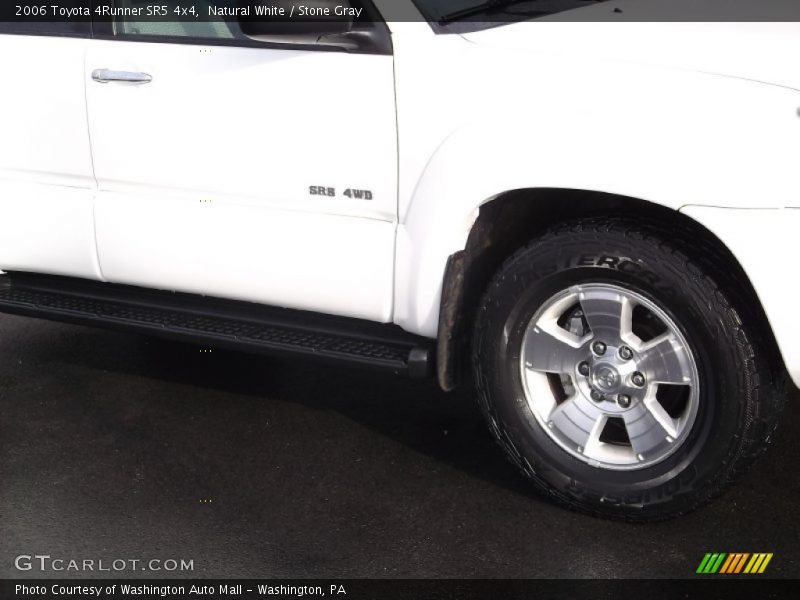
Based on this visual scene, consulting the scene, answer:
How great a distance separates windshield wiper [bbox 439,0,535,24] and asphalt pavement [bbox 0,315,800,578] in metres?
1.57

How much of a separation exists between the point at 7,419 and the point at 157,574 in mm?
1498

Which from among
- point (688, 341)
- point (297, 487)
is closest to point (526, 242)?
point (688, 341)

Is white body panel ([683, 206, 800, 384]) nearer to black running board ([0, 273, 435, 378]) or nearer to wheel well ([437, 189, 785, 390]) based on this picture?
wheel well ([437, 189, 785, 390])

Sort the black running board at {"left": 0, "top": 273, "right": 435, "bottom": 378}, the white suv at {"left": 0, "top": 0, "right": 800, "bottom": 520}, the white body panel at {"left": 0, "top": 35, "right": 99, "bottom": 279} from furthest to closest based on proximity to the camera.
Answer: the white body panel at {"left": 0, "top": 35, "right": 99, "bottom": 279} → the black running board at {"left": 0, "top": 273, "right": 435, "bottom": 378} → the white suv at {"left": 0, "top": 0, "right": 800, "bottom": 520}

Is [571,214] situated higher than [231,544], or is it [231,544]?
[571,214]

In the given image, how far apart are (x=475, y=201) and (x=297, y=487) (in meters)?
1.19

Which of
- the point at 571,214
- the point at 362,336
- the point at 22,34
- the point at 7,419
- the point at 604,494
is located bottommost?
the point at 7,419

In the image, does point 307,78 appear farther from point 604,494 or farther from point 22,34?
point 604,494

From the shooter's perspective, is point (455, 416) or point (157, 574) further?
point (455, 416)

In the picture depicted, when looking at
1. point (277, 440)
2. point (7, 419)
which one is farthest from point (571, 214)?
point (7, 419)

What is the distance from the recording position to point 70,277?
493cm

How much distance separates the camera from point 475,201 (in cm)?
387

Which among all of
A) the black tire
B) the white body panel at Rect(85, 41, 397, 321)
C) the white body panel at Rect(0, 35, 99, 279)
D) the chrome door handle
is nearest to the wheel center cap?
the black tire

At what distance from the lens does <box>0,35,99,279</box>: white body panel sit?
4594 mm
